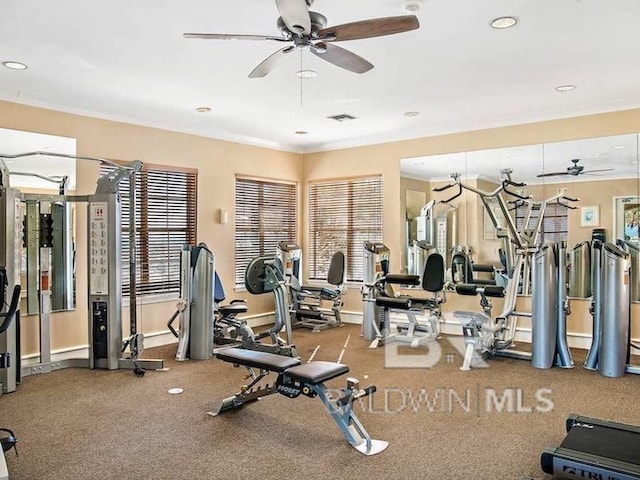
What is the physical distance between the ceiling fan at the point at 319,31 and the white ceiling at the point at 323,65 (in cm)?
28

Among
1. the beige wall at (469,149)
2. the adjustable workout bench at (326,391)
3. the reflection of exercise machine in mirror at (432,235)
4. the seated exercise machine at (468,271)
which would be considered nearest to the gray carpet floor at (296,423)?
the adjustable workout bench at (326,391)

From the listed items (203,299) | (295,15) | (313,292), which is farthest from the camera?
(313,292)

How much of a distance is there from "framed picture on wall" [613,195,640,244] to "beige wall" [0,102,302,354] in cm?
407

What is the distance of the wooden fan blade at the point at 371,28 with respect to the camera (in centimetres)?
242

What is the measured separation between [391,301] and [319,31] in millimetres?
3386

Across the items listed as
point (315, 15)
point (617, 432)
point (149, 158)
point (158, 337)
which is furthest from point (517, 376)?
point (149, 158)

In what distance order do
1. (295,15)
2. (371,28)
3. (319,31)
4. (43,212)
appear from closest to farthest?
(295,15) < (371,28) < (319,31) < (43,212)

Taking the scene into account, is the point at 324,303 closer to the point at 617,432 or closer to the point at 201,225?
the point at 201,225

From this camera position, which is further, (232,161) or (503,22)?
(232,161)

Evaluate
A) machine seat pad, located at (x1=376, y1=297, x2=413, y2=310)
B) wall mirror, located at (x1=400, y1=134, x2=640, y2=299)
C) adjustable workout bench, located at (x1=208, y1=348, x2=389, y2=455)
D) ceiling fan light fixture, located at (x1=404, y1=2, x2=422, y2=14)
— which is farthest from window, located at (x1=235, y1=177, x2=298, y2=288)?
ceiling fan light fixture, located at (x1=404, y1=2, x2=422, y2=14)

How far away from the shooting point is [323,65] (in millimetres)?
3873

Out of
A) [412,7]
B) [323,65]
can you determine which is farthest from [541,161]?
[412,7]

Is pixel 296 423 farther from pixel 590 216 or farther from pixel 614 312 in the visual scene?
pixel 590 216

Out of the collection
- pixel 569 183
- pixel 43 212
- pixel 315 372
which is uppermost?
pixel 569 183
